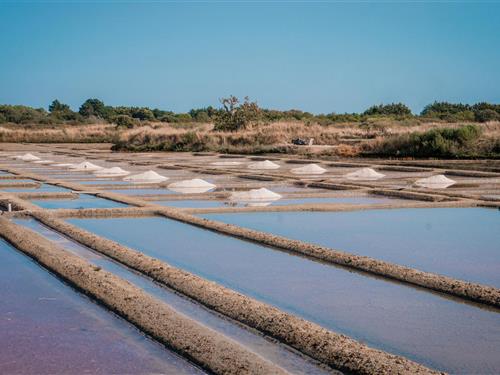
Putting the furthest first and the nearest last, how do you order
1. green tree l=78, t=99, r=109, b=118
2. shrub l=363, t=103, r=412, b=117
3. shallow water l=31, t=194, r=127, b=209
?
green tree l=78, t=99, r=109, b=118 < shrub l=363, t=103, r=412, b=117 < shallow water l=31, t=194, r=127, b=209

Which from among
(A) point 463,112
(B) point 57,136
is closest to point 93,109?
(B) point 57,136

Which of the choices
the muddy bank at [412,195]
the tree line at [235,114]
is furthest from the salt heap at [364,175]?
the tree line at [235,114]

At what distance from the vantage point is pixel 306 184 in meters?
12.1

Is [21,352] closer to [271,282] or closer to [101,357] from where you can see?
[101,357]

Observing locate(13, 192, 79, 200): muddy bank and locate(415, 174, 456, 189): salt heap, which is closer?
locate(13, 192, 79, 200): muddy bank

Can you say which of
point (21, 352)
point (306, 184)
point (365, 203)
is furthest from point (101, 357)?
point (306, 184)

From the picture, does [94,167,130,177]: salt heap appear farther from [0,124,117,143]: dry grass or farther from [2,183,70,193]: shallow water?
[0,124,117,143]: dry grass

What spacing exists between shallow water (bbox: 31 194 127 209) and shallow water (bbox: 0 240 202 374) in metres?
4.37

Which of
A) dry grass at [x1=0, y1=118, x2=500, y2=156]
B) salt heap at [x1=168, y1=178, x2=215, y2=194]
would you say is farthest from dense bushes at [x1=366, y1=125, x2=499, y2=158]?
salt heap at [x1=168, y1=178, x2=215, y2=194]

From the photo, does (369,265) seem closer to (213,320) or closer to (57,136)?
(213,320)

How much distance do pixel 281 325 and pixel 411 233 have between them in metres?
3.40

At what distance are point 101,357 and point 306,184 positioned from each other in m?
9.18

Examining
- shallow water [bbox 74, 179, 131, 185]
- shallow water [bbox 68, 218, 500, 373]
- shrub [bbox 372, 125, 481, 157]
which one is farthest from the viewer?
shrub [bbox 372, 125, 481, 157]

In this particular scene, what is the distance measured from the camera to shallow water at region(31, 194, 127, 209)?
28.7 ft
